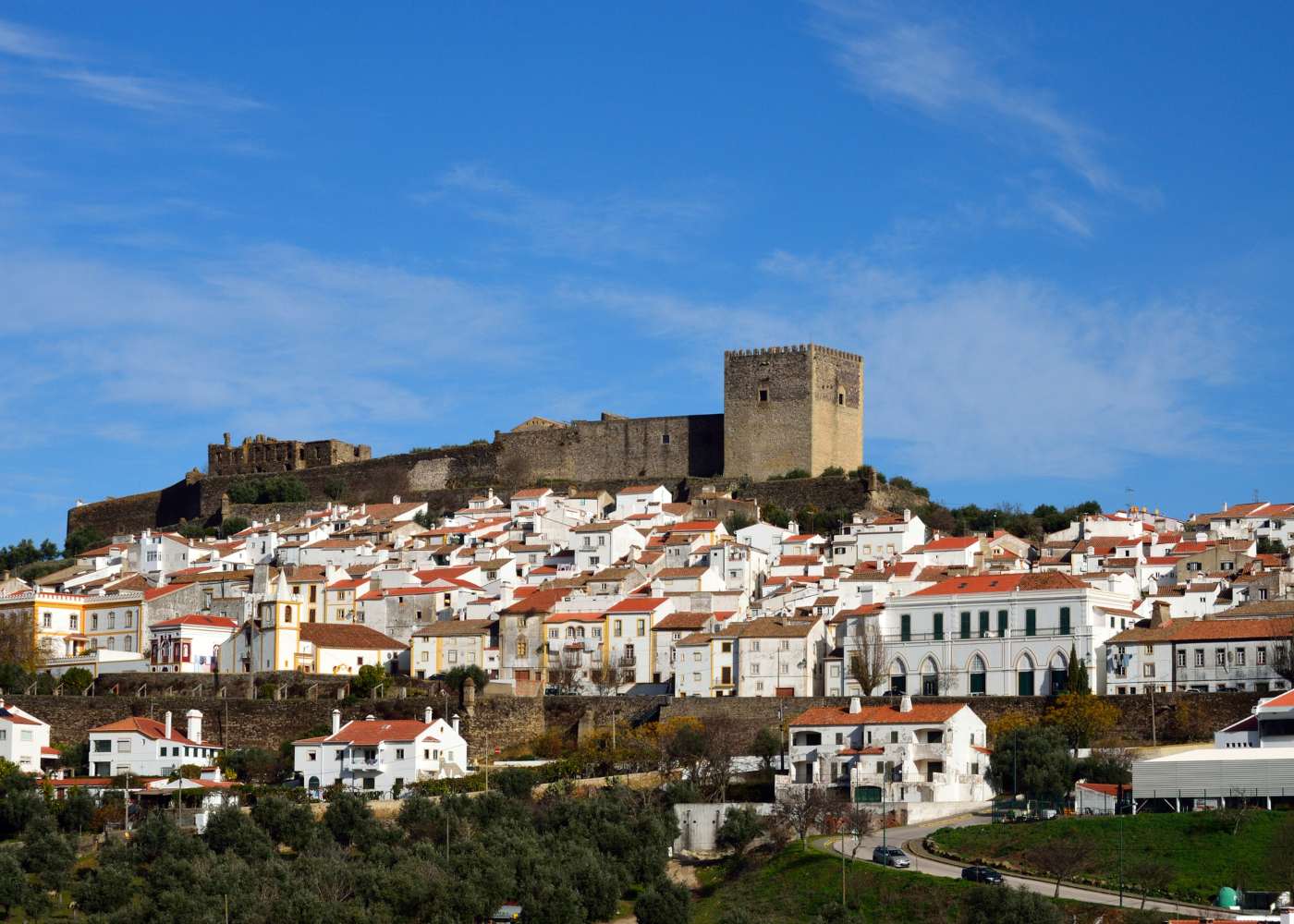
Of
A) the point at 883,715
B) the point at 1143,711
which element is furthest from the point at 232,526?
the point at 1143,711

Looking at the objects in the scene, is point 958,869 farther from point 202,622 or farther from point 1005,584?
point 202,622

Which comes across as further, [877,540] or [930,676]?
[877,540]

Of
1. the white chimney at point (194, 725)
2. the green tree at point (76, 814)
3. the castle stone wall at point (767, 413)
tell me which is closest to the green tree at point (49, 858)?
the green tree at point (76, 814)

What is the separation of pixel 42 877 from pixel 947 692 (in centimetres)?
2564

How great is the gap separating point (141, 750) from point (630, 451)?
4244 centimetres

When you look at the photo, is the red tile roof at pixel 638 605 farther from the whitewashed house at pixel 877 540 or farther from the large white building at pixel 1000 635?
the whitewashed house at pixel 877 540

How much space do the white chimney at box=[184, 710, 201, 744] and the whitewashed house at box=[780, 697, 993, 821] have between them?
1797 centimetres

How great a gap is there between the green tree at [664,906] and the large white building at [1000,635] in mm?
17128

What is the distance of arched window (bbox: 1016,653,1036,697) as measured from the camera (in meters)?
70.5

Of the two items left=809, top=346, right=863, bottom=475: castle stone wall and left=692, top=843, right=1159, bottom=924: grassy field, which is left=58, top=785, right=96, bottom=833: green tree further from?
left=809, top=346, right=863, bottom=475: castle stone wall

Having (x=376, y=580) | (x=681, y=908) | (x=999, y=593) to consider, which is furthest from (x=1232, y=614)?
(x=376, y=580)

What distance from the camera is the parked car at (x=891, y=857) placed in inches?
2183

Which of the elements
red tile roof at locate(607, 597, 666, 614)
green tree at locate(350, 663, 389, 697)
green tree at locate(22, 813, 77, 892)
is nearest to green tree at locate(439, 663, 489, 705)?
green tree at locate(350, 663, 389, 697)

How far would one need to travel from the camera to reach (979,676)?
2813 inches
